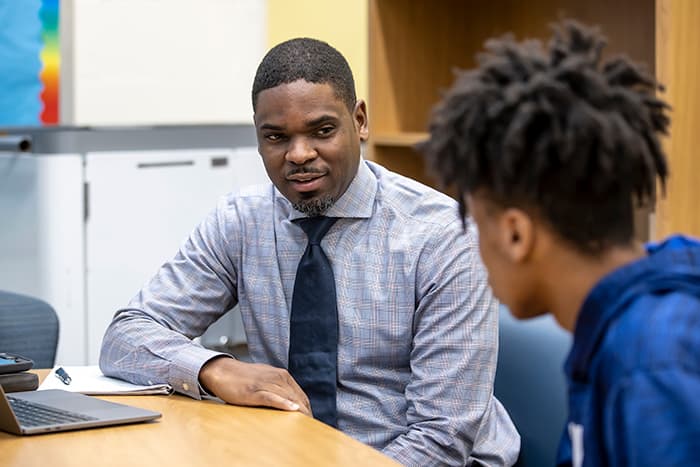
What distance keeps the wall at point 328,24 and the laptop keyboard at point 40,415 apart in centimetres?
271

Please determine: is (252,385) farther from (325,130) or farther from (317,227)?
(325,130)

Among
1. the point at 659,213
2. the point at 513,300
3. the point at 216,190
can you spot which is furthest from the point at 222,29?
the point at 513,300

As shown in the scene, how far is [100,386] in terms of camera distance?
187 cm

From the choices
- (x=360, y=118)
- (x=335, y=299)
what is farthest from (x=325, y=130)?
(x=335, y=299)

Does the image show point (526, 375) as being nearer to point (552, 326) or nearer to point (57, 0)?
point (552, 326)

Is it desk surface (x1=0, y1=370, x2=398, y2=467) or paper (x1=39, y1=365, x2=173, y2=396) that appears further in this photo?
paper (x1=39, y1=365, x2=173, y2=396)

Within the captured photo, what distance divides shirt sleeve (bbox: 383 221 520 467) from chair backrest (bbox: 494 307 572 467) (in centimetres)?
3

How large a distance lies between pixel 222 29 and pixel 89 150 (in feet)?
2.19

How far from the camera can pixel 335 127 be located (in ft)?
6.40

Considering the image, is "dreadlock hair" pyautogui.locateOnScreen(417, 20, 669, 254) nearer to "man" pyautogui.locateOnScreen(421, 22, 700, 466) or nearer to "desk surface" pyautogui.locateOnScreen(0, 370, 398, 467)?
"man" pyautogui.locateOnScreen(421, 22, 700, 466)

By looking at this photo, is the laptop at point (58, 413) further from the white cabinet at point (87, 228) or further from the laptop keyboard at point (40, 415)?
the white cabinet at point (87, 228)

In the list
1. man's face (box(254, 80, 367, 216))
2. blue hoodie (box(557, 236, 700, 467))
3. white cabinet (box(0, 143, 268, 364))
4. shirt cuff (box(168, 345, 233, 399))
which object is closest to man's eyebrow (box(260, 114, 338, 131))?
man's face (box(254, 80, 367, 216))

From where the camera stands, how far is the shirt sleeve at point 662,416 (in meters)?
0.94

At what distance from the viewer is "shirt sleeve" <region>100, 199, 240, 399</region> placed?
1902 mm
